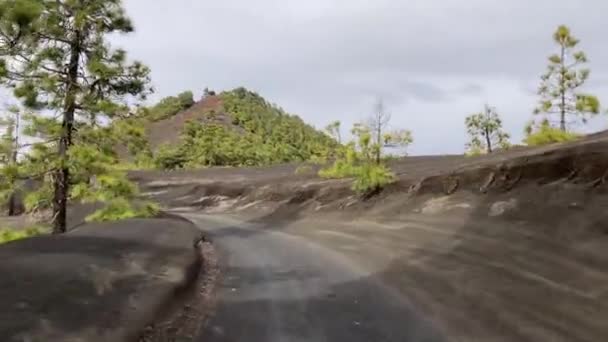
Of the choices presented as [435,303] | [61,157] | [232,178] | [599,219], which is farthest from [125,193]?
[232,178]

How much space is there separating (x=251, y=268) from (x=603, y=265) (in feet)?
23.8

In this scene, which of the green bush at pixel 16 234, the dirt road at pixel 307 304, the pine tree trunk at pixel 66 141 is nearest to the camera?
the dirt road at pixel 307 304

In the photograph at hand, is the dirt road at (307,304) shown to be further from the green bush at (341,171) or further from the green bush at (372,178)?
the green bush at (341,171)

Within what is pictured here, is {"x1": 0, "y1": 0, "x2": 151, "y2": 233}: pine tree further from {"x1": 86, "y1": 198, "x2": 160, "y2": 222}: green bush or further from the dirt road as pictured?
the dirt road

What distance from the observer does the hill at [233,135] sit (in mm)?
70250

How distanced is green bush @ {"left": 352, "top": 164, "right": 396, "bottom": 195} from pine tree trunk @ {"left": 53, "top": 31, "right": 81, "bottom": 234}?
11395 millimetres

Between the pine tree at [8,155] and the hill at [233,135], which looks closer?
the pine tree at [8,155]

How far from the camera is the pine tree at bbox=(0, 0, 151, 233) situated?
1680cm

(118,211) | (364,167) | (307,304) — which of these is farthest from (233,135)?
(307,304)

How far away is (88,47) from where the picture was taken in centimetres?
1783

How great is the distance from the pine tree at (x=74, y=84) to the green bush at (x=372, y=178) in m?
9.67

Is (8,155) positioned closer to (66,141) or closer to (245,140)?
(66,141)

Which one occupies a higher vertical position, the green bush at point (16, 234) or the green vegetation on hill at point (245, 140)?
the green vegetation on hill at point (245, 140)

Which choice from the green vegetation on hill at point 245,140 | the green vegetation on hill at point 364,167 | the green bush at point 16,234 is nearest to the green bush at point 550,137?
the green vegetation on hill at point 364,167
